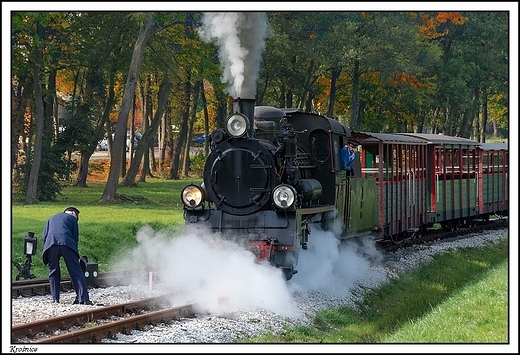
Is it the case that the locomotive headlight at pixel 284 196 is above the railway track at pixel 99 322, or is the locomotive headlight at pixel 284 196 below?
above

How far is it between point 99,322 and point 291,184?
3.83m

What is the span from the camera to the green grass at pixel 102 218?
55.8 feet

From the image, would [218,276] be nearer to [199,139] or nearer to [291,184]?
[291,184]

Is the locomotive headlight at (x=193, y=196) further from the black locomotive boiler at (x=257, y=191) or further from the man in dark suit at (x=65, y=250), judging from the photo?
the man in dark suit at (x=65, y=250)

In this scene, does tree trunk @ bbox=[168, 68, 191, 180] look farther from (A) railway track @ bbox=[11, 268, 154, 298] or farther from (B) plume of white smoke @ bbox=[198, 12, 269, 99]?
(A) railway track @ bbox=[11, 268, 154, 298]

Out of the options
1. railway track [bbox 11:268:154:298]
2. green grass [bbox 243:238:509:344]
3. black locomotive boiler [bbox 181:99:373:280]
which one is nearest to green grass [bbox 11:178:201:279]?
railway track [bbox 11:268:154:298]

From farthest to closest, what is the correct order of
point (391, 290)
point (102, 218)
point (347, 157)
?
point (102, 218) < point (391, 290) < point (347, 157)

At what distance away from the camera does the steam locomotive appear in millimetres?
12305

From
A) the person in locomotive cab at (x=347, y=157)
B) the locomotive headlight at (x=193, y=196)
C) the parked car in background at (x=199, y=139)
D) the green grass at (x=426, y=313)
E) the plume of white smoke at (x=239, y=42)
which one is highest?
the parked car in background at (x=199, y=139)

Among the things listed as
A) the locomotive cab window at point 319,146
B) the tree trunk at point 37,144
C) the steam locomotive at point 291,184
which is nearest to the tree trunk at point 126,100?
the tree trunk at point 37,144

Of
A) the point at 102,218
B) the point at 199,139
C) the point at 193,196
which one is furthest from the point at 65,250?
the point at 199,139

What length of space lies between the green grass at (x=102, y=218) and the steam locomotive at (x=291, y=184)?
4012 mm

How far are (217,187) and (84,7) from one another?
11.6 ft

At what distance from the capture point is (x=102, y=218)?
843 inches
